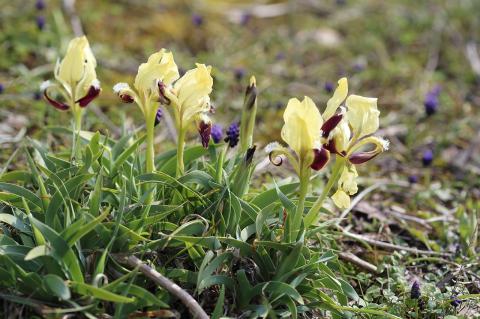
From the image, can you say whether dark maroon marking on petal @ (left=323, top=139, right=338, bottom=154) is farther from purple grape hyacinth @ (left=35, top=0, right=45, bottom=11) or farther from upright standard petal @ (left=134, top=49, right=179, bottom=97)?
purple grape hyacinth @ (left=35, top=0, right=45, bottom=11)

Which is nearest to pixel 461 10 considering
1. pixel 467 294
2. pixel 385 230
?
pixel 385 230

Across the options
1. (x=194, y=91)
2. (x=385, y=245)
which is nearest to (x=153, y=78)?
(x=194, y=91)

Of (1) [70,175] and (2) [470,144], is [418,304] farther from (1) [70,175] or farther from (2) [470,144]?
(2) [470,144]

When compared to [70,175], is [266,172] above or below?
below

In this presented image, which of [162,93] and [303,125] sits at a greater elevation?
[162,93]

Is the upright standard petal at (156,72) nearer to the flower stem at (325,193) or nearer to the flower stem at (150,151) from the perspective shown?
the flower stem at (150,151)

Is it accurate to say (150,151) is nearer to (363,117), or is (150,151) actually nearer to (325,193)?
(325,193)

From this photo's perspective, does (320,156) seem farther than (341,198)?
No

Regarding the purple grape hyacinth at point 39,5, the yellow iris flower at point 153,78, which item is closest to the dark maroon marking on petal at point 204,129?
the yellow iris flower at point 153,78
